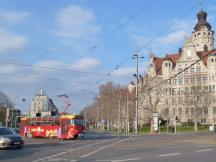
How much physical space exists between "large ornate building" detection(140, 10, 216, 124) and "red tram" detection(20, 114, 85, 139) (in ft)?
179

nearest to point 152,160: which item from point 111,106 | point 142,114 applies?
point 111,106

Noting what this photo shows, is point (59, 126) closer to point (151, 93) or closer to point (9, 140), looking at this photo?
point (9, 140)

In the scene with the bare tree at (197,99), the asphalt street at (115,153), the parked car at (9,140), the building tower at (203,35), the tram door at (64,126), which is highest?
the building tower at (203,35)

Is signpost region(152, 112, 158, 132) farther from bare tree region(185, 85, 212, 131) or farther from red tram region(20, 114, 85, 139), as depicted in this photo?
red tram region(20, 114, 85, 139)

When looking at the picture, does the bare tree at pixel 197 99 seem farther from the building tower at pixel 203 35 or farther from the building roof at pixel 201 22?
the building roof at pixel 201 22

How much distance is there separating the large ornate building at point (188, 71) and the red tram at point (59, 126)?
54555mm

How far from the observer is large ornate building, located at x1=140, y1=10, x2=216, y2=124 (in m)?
105

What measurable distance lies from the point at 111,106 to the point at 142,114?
10676mm

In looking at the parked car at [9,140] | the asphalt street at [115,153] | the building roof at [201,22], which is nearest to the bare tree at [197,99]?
the building roof at [201,22]

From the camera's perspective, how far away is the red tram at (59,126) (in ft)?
146

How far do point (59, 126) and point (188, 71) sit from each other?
75819mm

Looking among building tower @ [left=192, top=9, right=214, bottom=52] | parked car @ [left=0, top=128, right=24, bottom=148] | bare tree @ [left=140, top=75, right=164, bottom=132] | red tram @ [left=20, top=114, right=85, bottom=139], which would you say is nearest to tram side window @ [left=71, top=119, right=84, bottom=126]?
red tram @ [left=20, top=114, right=85, bottom=139]

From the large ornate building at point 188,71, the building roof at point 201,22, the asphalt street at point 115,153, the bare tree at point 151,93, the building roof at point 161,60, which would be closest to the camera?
the asphalt street at point 115,153

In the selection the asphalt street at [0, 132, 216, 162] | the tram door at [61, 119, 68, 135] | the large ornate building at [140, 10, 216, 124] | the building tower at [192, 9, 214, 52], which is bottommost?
the asphalt street at [0, 132, 216, 162]
